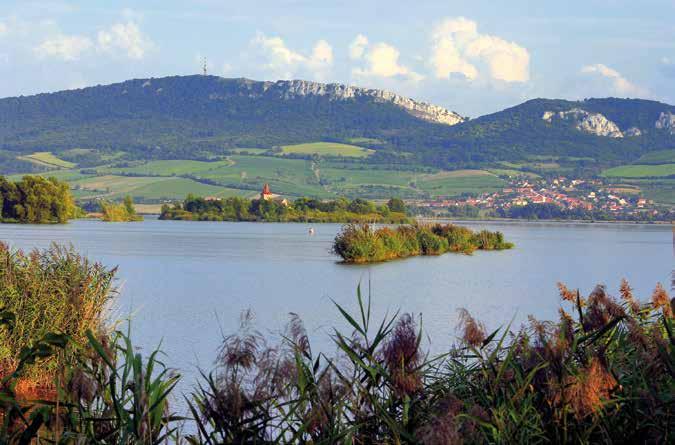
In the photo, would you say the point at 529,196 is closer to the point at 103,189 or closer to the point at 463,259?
the point at 103,189

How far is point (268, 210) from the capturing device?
94.8m

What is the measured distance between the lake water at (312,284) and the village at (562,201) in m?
63.4

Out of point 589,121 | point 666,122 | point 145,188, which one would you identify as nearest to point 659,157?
point 666,122

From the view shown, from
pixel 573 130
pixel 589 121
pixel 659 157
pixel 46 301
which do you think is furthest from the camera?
pixel 589 121

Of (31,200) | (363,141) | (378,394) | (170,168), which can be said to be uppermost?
(363,141)

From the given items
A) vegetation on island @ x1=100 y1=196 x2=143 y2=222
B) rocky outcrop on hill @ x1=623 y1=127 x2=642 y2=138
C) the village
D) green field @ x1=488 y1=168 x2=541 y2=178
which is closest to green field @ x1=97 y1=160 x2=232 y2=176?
the village

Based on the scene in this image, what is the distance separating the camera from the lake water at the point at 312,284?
706 inches

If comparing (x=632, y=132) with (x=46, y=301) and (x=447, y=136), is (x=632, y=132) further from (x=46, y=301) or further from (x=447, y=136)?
(x=46, y=301)

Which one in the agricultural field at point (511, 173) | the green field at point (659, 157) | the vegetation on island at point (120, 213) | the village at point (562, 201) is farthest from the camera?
the green field at point (659, 157)

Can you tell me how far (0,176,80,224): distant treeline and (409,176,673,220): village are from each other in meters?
45.0

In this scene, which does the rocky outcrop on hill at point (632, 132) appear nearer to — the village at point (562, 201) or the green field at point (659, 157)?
the green field at point (659, 157)

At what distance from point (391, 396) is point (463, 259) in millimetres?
37041

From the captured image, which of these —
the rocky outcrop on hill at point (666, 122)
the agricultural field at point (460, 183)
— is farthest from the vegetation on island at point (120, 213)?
the rocky outcrop on hill at point (666, 122)

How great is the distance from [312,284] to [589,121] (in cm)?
Answer: 16247
